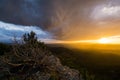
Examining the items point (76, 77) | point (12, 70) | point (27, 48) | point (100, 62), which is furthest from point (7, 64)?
point (100, 62)

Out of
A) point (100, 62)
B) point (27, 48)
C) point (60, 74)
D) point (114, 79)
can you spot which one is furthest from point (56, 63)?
point (100, 62)

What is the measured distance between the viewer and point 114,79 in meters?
59.6

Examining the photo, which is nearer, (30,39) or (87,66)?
(30,39)

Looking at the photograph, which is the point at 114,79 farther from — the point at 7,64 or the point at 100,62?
the point at 7,64

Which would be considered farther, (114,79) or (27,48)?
(114,79)

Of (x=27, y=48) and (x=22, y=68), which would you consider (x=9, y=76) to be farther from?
(x=27, y=48)

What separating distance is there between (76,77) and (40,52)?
14.9 ft

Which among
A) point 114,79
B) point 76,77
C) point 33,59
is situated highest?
point 33,59

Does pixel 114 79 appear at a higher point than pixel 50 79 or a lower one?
lower

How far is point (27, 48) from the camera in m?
28.0

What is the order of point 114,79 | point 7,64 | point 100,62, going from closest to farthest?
1. point 7,64
2. point 114,79
3. point 100,62

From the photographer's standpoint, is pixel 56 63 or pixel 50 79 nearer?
pixel 50 79

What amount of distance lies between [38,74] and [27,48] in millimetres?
3488

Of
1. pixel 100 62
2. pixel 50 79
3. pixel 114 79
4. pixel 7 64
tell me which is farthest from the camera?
pixel 100 62
